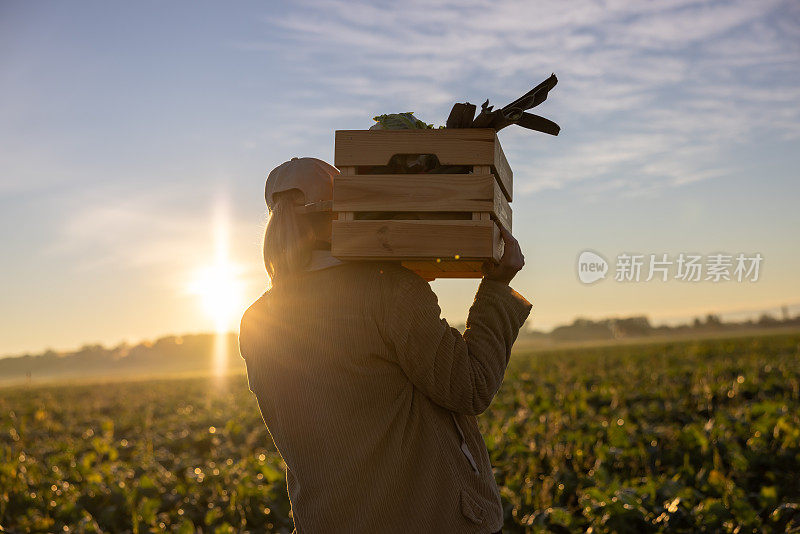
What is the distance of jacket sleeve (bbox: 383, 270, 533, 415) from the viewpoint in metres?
2.08

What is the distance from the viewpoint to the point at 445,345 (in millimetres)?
2094

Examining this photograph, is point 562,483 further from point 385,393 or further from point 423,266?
point 385,393

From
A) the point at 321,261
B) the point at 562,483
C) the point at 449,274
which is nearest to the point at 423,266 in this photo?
the point at 449,274

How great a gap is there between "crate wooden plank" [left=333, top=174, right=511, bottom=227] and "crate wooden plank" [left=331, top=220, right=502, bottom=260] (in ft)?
0.23

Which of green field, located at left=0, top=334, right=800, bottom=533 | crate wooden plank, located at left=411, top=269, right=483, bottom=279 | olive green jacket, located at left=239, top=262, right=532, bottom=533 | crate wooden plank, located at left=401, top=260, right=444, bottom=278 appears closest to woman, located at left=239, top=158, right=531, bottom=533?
olive green jacket, located at left=239, top=262, right=532, bottom=533

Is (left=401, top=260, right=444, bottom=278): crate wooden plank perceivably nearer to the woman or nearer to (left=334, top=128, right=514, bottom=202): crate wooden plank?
the woman

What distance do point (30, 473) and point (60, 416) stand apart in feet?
43.4

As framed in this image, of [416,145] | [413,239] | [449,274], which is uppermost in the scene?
[416,145]

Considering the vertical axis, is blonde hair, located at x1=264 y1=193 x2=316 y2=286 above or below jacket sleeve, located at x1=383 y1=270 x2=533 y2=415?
above

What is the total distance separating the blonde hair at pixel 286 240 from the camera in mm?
2258

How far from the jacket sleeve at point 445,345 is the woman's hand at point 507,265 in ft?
0.37

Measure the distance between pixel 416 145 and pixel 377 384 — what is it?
0.82 metres

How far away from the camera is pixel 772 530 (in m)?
4.69

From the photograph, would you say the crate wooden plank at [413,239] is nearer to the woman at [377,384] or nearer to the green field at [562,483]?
the woman at [377,384]
